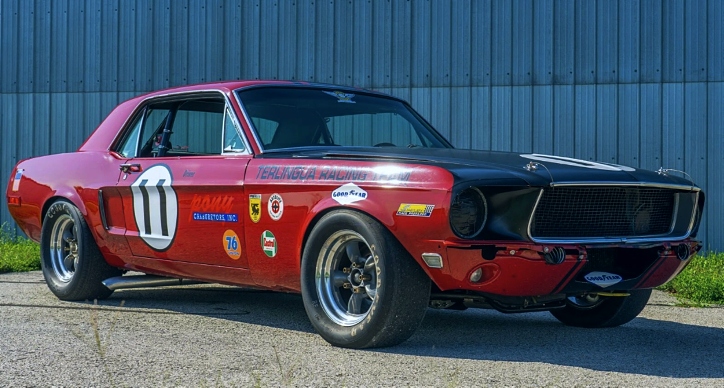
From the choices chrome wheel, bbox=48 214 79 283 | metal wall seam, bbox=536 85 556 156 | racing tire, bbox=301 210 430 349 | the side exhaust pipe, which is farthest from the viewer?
metal wall seam, bbox=536 85 556 156

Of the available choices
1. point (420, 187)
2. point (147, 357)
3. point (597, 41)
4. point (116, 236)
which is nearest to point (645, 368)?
point (420, 187)

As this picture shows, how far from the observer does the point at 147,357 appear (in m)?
4.53

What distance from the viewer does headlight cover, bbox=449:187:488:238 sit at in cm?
448

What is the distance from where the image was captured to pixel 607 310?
228 inches

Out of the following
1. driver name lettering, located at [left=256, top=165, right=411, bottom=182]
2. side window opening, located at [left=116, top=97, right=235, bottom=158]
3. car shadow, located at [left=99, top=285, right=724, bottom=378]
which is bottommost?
car shadow, located at [left=99, top=285, right=724, bottom=378]

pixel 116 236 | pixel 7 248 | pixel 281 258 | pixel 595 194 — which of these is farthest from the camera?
pixel 7 248

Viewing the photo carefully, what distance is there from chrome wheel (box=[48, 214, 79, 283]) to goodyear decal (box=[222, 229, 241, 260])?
1870 millimetres

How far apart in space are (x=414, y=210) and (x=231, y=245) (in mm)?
1436

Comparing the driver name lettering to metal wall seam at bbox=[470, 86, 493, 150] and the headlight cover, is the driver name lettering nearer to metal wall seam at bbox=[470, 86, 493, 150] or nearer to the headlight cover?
the headlight cover

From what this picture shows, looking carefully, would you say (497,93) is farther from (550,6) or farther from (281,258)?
(281,258)

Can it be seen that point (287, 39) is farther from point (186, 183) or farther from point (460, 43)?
point (186, 183)

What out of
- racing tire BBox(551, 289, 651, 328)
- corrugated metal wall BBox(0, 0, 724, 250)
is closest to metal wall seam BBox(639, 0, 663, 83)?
corrugated metal wall BBox(0, 0, 724, 250)

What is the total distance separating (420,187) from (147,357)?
150 cm

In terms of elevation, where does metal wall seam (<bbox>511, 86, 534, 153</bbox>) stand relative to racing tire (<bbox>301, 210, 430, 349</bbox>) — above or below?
above
